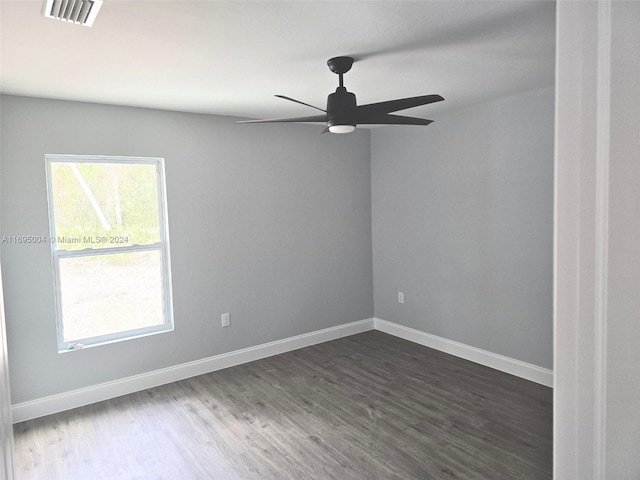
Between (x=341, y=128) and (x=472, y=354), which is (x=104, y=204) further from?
(x=472, y=354)

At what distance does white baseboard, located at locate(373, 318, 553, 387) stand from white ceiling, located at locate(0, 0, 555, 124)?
231 cm

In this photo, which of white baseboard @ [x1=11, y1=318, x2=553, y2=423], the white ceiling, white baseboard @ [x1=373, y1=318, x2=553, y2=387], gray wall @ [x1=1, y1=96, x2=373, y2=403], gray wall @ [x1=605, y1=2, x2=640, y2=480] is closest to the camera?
gray wall @ [x1=605, y1=2, x2=640, y2=480]

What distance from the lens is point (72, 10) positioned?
5.75 feet

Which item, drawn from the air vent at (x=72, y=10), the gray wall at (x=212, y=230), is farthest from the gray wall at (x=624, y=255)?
the gray wall at (x=212, y=230)

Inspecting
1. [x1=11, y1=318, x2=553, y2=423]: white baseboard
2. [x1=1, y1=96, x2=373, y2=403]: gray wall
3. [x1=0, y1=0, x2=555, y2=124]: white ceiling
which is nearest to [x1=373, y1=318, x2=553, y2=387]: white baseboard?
[x1=11, y1=318, x2=553, y2=423]: white baseboard

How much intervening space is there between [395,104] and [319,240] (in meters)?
2.58

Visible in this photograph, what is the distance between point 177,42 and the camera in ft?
7.06

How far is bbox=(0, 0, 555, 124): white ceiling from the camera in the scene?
6.09 feet

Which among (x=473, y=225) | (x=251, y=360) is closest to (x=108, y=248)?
(x=251, y=360)

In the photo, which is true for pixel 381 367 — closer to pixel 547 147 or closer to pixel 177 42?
pixel 547 147

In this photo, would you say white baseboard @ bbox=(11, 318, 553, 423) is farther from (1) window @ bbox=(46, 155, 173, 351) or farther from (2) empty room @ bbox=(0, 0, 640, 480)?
(1) window @ bbox=(46, 155, 173, 351)

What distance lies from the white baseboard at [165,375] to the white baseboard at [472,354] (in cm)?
43

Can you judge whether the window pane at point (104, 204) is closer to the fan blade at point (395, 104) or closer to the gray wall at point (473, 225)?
the fan blade at point (395, 104)

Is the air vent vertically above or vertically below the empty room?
above
